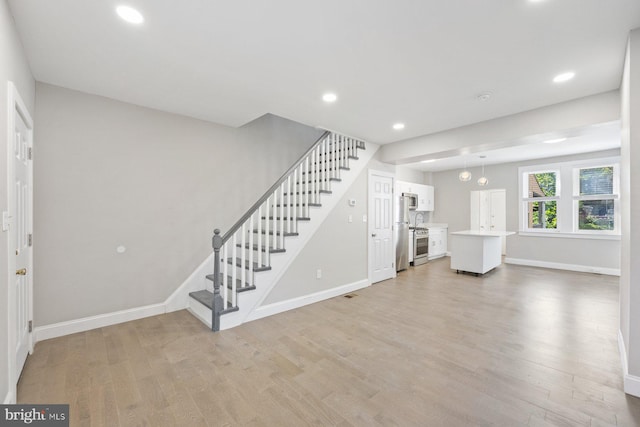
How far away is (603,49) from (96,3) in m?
3.77

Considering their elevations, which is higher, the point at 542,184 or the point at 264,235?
the point at 542,184

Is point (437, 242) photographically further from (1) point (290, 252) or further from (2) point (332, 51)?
(2) point (332, 51)

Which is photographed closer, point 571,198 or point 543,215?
point 571,198

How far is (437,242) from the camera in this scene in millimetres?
8180

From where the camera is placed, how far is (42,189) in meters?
2.86

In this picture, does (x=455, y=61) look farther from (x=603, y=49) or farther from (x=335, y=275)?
(x=335, y=275)

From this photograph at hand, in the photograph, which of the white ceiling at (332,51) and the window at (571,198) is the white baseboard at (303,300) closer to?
the white ceiling at (332,51)

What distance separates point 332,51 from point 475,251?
17.0 feet

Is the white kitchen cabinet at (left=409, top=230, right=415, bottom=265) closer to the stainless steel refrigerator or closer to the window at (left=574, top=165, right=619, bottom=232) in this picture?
the stainless steel refrigerator

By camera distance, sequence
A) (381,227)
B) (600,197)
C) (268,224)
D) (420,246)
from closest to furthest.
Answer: (268,224)
(381,227)
(600,197)
(420,246)

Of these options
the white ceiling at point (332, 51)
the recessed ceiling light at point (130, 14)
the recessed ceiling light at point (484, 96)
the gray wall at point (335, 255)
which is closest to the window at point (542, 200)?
the white ceiling at point (332, 51)

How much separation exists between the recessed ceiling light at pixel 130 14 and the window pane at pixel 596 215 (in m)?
8.62

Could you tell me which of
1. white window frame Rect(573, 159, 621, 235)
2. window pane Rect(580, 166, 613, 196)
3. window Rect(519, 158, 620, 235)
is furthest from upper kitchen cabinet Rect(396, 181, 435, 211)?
window pane Rect(580, 166, 613, 196)

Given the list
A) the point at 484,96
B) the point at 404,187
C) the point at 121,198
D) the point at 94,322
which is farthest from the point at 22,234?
the point at 404,187
